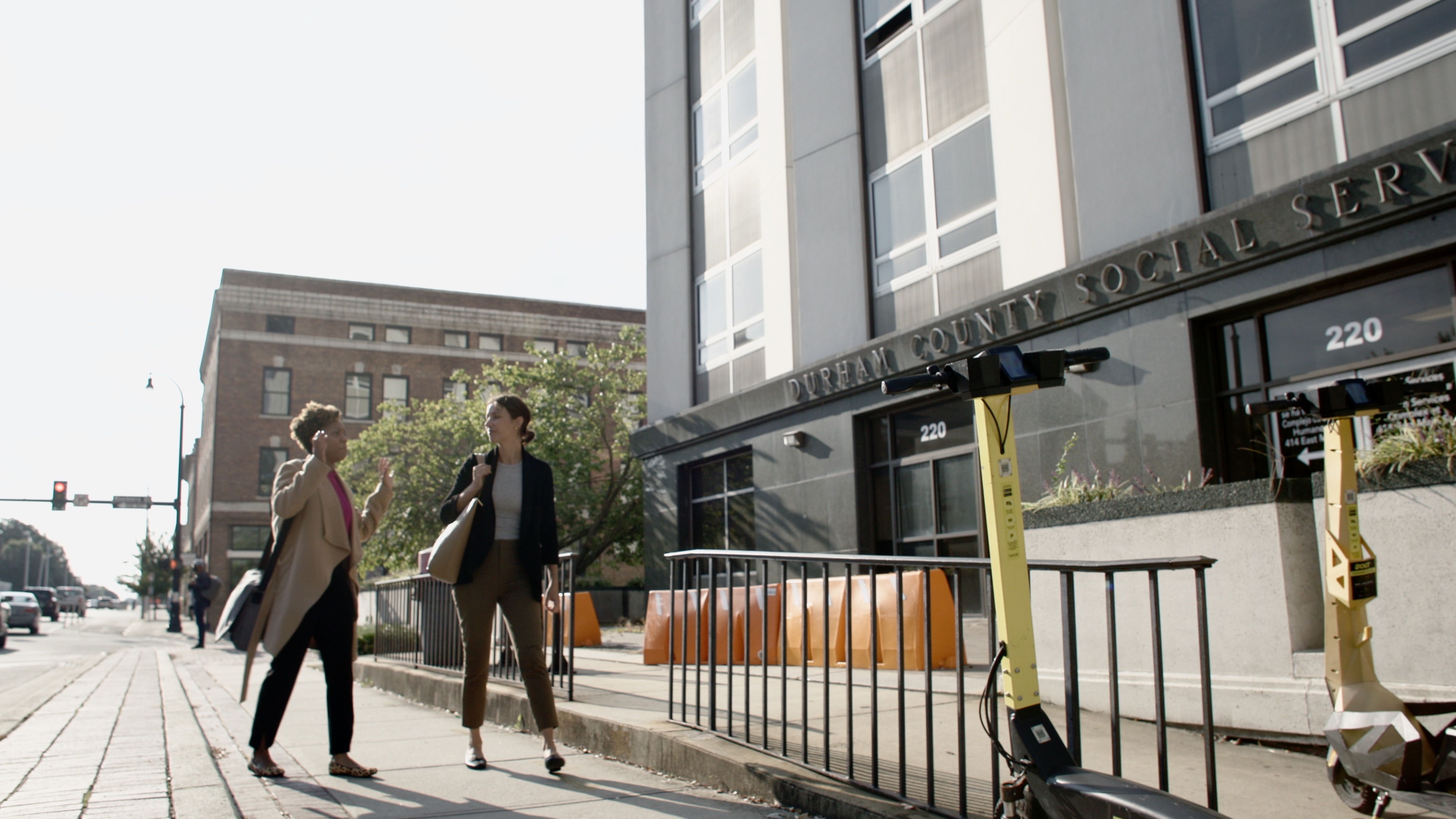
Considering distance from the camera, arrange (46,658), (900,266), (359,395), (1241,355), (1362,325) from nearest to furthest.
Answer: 1. (1362,325)
2. (1241,355)
3. (900,266)
4. (46,658)
5. (359,395)

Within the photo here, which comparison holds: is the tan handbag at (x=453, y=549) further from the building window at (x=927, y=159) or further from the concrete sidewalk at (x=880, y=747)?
the building window at (x=927, y=159)

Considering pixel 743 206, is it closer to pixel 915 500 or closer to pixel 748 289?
pixel 748 289

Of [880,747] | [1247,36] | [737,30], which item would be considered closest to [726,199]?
[737,30]

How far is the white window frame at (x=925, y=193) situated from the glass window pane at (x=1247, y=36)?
2620mm

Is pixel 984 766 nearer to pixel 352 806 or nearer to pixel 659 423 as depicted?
pixel 352 806

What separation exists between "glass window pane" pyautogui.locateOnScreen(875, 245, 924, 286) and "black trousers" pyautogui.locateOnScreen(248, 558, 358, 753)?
8.81 meters

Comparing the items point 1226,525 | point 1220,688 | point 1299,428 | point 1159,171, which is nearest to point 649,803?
point 1220,688

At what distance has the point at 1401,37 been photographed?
769 centimetres

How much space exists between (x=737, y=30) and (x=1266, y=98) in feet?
33.6

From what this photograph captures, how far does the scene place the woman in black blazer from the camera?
5.09 m

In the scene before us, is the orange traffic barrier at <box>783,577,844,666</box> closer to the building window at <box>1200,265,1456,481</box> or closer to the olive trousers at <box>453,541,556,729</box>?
the olive trousers at <box>453,541,556,729</box>

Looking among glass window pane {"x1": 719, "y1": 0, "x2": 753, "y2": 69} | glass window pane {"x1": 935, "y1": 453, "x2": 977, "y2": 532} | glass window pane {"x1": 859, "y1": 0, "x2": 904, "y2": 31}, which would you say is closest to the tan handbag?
glass window pane {"x1": 935, "y1": 453, "x2": 977, "y2": 532}

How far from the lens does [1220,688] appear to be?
504 cm

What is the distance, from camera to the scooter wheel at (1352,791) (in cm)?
346
